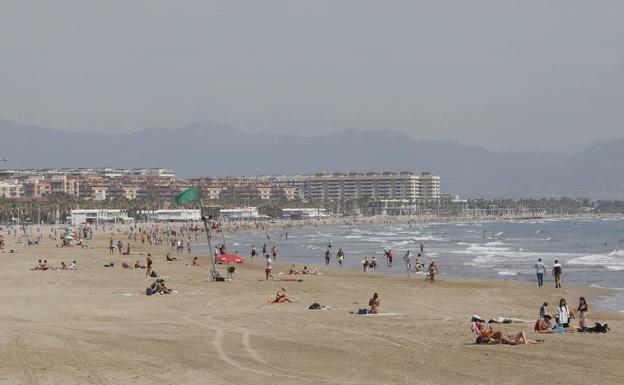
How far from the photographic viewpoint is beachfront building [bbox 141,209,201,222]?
516ft

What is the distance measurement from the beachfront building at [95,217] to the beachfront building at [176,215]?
247 inches

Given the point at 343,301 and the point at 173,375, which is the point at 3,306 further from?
the point at 173,375

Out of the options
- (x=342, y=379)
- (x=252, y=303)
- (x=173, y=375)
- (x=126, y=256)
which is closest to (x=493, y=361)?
(x=342, y=379)

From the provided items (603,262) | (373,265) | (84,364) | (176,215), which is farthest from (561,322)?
(176,215)

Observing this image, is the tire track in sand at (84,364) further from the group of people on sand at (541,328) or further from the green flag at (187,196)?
the green flag at (187,196)

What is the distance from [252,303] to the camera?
26078 millimetres

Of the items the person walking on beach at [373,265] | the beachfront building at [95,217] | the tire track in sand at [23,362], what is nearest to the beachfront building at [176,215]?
the beachfront building at [95,217]

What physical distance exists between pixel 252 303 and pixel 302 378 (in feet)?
38.7

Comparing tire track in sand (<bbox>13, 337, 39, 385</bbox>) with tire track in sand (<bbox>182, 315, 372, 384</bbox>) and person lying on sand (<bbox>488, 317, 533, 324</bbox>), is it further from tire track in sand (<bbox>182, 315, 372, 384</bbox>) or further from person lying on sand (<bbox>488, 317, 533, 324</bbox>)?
person lying on sand (<bbox>488, 317, 533, 324</bbox>)

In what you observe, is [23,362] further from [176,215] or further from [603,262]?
[176,215]

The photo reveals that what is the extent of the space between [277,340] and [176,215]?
14305 cm

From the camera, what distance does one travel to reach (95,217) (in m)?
146

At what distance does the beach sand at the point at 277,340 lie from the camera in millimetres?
14609

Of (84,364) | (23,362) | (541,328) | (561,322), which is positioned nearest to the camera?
(84,364)
